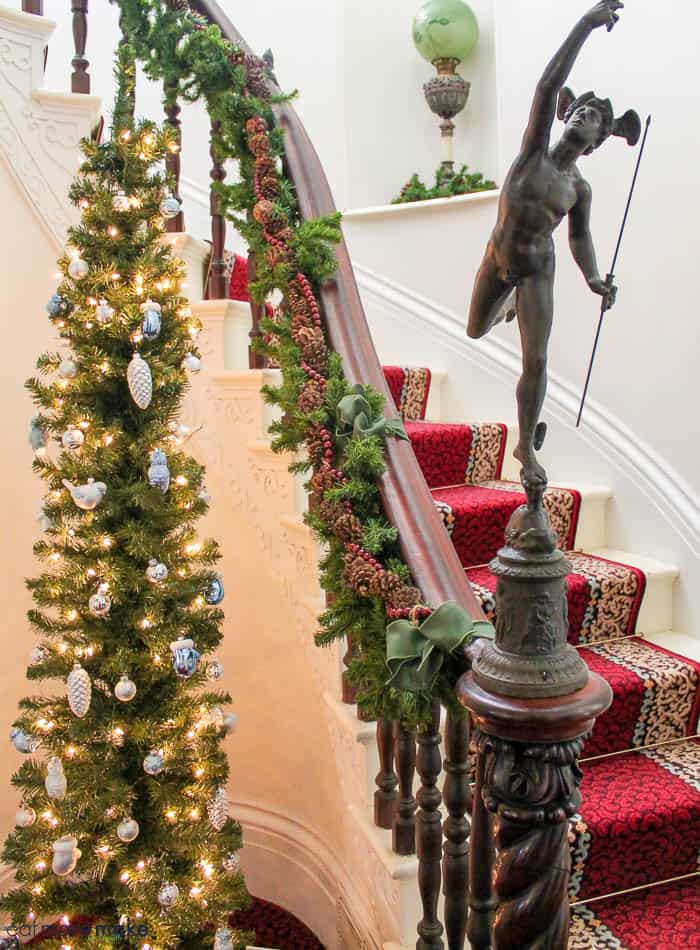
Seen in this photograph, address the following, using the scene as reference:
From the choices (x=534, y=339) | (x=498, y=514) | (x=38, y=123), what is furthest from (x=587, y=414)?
(x=38, y=123)

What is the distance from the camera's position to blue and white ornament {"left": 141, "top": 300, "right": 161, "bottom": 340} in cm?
169

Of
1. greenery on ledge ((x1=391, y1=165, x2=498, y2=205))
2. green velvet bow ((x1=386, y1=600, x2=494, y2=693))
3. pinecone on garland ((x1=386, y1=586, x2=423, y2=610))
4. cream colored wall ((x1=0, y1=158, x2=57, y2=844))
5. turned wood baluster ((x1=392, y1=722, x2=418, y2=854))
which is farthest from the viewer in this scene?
greenery on ledge ((x1=391, y1=165, x2=498, y2=205))

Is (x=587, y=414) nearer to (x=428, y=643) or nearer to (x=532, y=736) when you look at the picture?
(x=428, y=643)

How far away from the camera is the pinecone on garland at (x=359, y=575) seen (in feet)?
3.91

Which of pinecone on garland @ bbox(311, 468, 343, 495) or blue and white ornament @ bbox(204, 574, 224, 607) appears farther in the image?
blue and white ornament @ bbox(204, 574, 224, 607)

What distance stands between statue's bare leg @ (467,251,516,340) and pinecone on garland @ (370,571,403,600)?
40 centimetres

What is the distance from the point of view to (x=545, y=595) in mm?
841

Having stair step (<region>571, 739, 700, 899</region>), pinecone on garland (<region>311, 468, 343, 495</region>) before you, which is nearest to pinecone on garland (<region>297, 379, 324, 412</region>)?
pinecone on garland (<region>311, 468, 343, 495</region>)

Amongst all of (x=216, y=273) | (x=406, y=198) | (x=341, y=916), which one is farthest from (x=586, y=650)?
(x=406, y=198)

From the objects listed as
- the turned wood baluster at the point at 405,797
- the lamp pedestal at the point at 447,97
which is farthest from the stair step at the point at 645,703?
the lamp pedestal at the point at 447,97

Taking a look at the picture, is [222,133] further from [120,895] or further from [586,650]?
[120,895]

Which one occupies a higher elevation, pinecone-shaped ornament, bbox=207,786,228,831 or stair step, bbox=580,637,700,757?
stair step, bbox=580,637,700,757

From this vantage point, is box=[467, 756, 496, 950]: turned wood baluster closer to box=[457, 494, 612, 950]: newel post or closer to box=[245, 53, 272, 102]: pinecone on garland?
box=[457, 494, 612, 950]: newel post

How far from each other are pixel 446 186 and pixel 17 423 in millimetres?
1841
